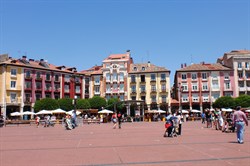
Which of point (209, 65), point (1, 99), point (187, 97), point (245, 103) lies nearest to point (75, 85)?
point (1, 99)

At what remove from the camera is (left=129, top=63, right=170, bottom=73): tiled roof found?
6791cm

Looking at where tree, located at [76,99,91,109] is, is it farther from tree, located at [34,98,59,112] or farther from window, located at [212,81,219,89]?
window, located at [212,81,219,89]

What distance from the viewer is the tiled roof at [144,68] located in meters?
67.9

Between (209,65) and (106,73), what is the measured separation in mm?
24697

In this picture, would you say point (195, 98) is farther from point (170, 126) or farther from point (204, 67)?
point (170, 126)

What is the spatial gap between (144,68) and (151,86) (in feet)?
16.2

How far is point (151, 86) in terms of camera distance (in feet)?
222

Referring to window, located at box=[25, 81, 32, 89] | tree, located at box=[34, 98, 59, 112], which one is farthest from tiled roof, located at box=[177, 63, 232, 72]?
window, located at box=[25, 81, 32, 89]

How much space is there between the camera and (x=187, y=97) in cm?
6625

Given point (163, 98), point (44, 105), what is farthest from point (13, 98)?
point (163, 98)

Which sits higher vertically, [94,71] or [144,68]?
[94,71]

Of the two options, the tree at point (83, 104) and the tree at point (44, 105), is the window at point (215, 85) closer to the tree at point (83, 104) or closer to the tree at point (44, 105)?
the tree at point (83, 104)

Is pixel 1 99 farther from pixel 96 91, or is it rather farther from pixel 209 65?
pixel 209 65

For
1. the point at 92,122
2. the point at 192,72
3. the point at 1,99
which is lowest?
the point at 92,122
